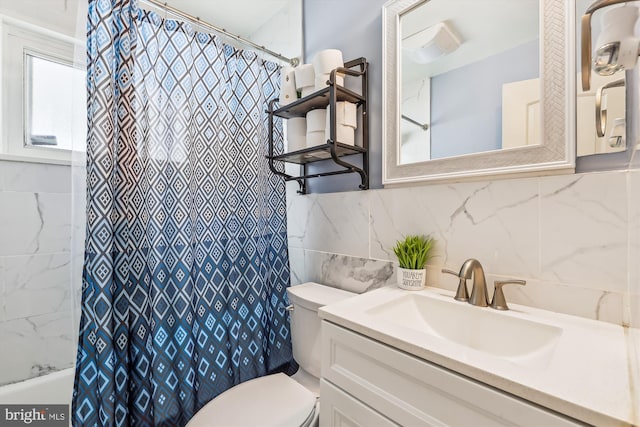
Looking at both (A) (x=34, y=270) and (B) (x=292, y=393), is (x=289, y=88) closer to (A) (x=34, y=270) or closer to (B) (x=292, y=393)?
(B) (x=292, y=393)

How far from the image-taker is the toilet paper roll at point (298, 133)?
1.35m

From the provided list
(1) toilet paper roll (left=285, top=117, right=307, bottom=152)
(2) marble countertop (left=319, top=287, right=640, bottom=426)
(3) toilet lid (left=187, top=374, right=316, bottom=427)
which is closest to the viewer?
(2) marble countertop (left=319, top=287, right=640, bottom=426)

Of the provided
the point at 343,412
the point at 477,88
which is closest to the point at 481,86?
the point at 477,88

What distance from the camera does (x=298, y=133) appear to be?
1348 millimetres

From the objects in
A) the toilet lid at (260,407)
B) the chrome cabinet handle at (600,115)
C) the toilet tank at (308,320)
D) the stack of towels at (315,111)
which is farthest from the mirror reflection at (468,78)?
the toilet lid at (260,407)

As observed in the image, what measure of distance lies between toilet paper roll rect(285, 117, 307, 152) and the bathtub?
1547 millimetres

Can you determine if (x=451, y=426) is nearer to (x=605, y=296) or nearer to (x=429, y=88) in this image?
(x=605, y=296)

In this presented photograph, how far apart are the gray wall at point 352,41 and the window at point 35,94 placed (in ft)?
3.77

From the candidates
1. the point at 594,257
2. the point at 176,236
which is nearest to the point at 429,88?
the point at 594,257

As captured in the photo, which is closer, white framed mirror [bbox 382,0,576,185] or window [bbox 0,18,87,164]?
white framed mirror [bbox 382,0,576,185]

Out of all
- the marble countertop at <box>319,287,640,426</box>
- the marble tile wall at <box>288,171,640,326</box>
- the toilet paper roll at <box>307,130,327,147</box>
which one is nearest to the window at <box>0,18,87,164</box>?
the toilet paper roll at <box>307,130,327,147</box>

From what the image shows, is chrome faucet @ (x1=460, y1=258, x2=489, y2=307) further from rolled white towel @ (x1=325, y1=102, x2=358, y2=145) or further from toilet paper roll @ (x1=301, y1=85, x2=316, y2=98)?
toilet paper roll @ (x1=301, y1=85, x2=316, y2=98)

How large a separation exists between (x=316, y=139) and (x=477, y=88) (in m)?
0.63

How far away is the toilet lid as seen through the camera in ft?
2.97
